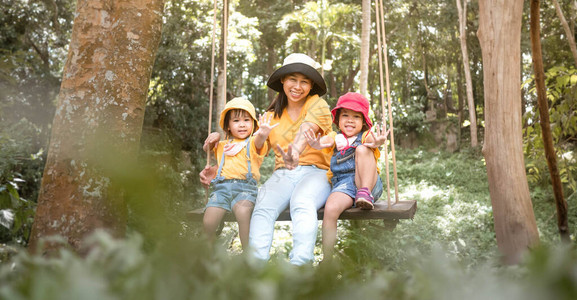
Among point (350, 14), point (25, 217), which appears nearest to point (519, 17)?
point (25, 217)

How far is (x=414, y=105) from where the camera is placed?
54.8 ft

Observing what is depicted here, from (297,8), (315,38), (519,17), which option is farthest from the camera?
(297,8)

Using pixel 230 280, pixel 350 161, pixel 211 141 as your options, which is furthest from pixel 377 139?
pixel 230 280

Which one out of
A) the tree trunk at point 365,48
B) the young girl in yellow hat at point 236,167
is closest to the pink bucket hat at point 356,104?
Answer: the young girl in yellow hat at point 236,167

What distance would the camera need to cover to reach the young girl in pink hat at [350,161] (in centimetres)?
271

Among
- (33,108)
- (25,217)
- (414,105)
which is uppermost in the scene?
(414,105)

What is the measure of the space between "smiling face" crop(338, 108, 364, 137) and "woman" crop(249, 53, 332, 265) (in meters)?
0.09

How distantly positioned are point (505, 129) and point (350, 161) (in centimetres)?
90

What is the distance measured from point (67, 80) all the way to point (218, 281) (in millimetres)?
1934

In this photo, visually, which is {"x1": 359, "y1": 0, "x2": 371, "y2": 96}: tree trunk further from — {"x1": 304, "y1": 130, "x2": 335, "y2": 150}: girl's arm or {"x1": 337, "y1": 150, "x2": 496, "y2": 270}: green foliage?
{"x1": 304, "y1": 130, "x2": 335, "y2": 150}: girl's arm

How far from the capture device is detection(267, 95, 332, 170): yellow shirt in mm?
3082

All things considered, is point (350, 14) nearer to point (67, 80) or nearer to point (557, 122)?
point (557, 122)

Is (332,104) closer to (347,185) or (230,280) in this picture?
(347,185)

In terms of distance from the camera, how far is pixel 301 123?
311cm
